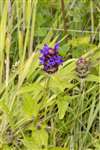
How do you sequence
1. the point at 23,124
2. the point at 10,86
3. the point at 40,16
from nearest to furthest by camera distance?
the point at 23,124 → the point at 10,86 → the point at 40,16

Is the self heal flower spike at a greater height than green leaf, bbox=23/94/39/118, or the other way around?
the self heal flower spike

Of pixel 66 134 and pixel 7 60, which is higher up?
pixel 7 60

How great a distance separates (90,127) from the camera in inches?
55.5

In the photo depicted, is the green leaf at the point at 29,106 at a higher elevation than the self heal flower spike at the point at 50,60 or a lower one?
lower

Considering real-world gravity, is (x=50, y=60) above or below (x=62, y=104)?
above

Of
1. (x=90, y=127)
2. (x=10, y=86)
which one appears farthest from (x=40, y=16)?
(x=90, y=127)

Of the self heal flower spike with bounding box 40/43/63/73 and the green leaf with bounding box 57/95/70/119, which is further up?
the self heal flower spike with bounding box 40/43/63/73

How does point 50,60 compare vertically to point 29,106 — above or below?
above

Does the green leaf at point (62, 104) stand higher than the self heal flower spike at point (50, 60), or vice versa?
the self heal flower spike at point (50, 60)

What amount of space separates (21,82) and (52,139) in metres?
0.20

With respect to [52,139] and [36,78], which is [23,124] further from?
[36,78]

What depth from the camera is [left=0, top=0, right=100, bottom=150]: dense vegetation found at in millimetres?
1206

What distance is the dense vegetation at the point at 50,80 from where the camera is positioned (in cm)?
121

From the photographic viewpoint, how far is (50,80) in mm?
1203
